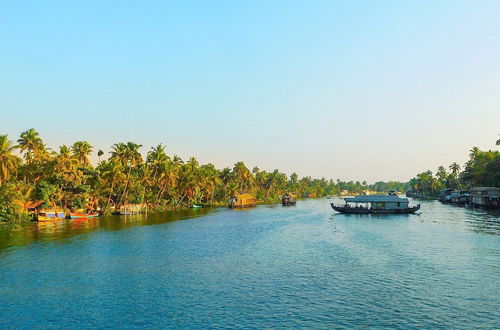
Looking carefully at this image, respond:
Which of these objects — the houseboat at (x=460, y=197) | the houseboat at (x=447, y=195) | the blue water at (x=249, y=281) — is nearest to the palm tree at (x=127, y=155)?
Answer: the blue water at (x=249, y=281)

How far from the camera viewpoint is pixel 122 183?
10056 cm

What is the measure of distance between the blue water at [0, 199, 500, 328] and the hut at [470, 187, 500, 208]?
6066 centimetres

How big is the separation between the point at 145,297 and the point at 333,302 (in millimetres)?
15079

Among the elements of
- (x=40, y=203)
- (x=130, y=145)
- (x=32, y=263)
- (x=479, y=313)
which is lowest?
(x=479, y=313)

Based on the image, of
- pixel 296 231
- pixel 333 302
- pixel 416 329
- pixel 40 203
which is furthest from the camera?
pixel 40 203

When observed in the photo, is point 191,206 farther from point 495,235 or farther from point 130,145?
point 495,235

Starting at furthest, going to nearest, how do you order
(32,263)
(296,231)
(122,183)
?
(122,183)
(296,231)
(32,263)

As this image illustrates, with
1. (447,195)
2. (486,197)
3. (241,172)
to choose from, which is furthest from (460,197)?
(241,172)

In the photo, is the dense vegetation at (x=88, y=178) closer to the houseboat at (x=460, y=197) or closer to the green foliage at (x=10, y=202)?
the green foliage at (x=10, y=202)

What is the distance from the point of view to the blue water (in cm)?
2502

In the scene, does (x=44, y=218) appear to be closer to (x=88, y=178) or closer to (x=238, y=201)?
(x=88, y=178)

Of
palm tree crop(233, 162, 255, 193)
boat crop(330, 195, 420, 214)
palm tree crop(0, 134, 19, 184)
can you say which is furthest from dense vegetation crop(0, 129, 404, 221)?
boat crop(330, 195, 420, 214)

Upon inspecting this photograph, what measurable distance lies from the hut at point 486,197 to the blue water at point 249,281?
2388 inches

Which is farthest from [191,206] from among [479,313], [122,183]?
[479,313]
